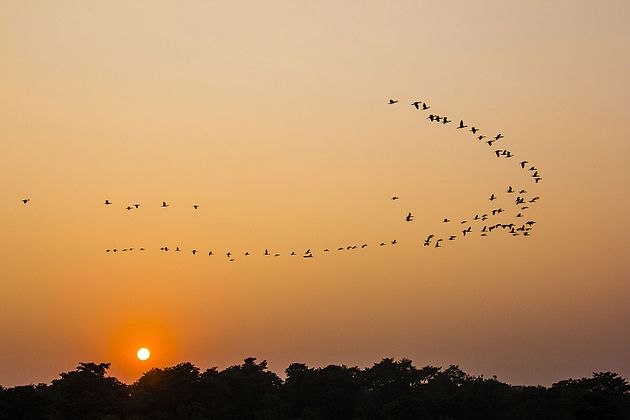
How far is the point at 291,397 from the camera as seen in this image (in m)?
118

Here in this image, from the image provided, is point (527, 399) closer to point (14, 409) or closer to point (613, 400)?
point (613, 400)

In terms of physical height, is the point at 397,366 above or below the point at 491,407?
above

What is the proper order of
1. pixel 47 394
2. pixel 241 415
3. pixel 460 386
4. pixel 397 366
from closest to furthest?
pixel 47 394 → pixel 241 415 → pixel 460 386 → pixel 397 366

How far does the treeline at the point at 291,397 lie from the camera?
338ft

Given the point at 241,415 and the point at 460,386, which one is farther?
the point at 460,386

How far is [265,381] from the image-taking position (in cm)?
11962

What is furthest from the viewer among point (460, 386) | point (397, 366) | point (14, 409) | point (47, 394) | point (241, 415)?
point (397, 366)

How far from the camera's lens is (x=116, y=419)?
97250mm

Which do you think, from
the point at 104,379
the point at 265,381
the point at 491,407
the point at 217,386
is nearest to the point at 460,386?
the point at 491,407

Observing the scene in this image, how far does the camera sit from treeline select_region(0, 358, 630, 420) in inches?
4055

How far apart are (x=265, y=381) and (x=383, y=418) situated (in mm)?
17047

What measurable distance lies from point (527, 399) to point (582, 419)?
12.7 metres

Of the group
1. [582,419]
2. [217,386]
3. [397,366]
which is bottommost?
[582,419]

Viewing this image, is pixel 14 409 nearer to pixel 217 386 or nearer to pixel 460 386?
pixel 217 386
